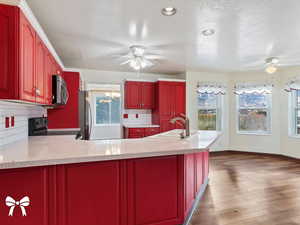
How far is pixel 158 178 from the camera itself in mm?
1896

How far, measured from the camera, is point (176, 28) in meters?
2.65

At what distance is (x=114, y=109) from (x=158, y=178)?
4.48 meters

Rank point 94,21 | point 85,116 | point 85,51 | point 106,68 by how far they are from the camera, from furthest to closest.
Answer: point 106,68, point 85,51, point 85,116, point 94,21

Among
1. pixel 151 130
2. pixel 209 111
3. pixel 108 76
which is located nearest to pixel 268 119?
pixel 209 111

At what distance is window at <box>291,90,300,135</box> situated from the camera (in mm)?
4961

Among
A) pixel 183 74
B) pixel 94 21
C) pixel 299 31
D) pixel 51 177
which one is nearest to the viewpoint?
pixel 51 177

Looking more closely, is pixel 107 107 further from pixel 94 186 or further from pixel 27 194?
pixel 27 194

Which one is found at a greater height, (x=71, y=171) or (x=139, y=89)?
(x=139, y=89)

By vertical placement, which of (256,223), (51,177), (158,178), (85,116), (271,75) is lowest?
(256,223)

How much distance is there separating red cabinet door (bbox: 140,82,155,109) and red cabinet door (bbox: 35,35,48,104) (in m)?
3.08

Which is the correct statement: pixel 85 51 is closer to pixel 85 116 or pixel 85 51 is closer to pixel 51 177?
pixel 85 116

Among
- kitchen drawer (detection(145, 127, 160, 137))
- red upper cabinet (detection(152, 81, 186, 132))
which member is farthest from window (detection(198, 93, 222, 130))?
kitchen drawer (detection(145, 127, 160, 137))

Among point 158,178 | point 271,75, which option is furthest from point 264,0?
point 271,75

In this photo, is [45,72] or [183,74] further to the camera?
[183,74]
